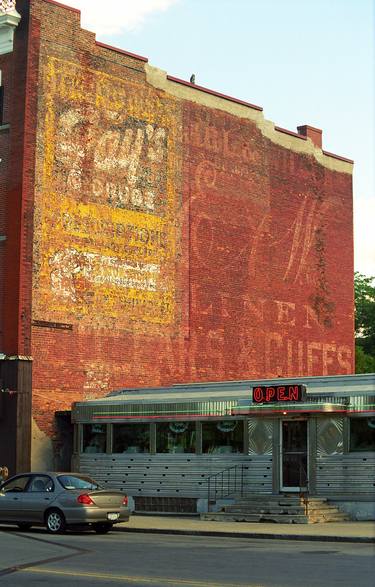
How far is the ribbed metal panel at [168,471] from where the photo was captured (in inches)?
1403

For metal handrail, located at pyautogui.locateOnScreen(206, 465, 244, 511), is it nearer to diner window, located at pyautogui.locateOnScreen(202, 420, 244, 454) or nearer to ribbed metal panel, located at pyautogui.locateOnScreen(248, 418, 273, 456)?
diner window, located at pyautogui.locateOnScreen(202, 420, 244, 454)

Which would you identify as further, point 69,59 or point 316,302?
point 316,302

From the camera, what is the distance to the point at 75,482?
93.5 feet

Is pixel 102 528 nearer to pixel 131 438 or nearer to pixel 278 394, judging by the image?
pixel 278 394

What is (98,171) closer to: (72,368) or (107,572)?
(72,368)

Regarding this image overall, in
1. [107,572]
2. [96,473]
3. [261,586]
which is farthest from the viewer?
[96,473]

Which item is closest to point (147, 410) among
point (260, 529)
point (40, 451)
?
point (40, 451)

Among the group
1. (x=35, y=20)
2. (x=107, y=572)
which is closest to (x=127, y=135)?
(x=35, y=20)

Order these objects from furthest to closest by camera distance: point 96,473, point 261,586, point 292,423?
point 96,473 → point 292,423 → point 261,586

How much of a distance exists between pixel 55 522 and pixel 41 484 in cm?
119

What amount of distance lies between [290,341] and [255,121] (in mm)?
10047

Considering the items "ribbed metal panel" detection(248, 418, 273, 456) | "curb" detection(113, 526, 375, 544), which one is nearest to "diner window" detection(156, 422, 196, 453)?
"ribbed metal panel" detection(248, 418, 273, 456)

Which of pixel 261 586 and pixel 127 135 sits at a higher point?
pixel 127 135

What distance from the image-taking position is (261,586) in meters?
15.8
